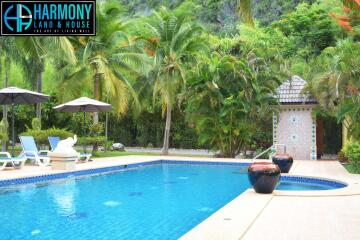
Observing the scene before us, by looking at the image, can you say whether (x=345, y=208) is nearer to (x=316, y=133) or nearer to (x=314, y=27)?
(x=316, y=133)

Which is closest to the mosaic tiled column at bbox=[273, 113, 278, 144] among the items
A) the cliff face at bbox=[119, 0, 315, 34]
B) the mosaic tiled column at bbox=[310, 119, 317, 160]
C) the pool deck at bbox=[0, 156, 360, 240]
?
the mosaic tiled column at bbox=[310, 119, 317, 160]

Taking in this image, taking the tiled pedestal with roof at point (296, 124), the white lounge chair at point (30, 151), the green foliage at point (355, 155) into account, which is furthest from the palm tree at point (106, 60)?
the green foliage at point (355, 155)

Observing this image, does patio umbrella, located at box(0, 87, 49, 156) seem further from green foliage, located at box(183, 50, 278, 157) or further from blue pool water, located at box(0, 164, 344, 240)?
green foliage, located at box(183, 50, 278, 157)

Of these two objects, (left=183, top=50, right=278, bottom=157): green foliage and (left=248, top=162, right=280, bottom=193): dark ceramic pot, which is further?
(left=183, top=50, right=278, bottom=157): green foliage

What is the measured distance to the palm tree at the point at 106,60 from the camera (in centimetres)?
1973

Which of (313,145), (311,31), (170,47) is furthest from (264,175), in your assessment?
(311,31)

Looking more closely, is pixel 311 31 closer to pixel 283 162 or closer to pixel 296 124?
pixel 296 124

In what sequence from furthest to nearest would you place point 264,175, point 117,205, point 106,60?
point 106,60
point 117,205
point 264,175

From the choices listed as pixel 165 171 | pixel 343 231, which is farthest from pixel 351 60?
pixel 343 231

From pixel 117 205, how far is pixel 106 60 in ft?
37.8

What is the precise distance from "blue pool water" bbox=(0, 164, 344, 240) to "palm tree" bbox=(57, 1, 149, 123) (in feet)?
21.2

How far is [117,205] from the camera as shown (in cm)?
900

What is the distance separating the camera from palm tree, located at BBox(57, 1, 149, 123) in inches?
777

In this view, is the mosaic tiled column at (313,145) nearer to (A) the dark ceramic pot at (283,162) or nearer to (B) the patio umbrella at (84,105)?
(A) the dark ceramic pot at (283,162)
